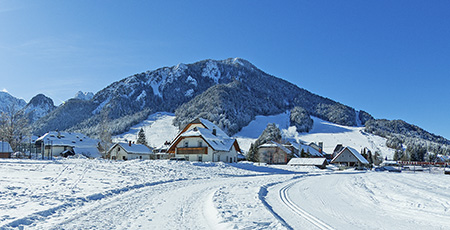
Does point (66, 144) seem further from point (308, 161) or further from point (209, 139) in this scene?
point (308, 161)

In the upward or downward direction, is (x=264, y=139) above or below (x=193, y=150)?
above

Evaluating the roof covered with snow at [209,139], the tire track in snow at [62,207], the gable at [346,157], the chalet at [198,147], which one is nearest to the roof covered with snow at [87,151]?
the chalet at [198,147]

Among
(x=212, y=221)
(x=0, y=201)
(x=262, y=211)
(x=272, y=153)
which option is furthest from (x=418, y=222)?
(x=272, y=153)

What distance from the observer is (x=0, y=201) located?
10.7 m

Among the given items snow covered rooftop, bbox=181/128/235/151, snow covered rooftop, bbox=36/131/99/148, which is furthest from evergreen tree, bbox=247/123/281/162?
snow covered rooftop, bbox=36/131/99/148

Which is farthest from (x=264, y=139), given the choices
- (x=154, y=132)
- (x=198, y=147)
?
(x=154, y=132)

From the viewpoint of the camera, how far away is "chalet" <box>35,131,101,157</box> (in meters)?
85.3

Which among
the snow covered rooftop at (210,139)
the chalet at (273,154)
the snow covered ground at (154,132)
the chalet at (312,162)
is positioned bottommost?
the chalet at (312,162)

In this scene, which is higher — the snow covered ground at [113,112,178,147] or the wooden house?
the snow covered ground at [113,112,178,147]

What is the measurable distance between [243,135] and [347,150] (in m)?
94.4

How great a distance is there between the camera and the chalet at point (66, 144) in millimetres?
85312

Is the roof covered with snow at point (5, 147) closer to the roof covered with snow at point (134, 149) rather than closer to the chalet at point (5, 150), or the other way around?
the chalet at point (5, 150)

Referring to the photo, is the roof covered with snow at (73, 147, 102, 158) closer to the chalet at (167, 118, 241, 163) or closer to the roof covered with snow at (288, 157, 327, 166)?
the chalet at (167, 118, 241, 163)

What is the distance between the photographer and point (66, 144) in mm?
87125
